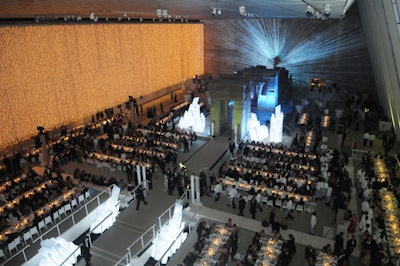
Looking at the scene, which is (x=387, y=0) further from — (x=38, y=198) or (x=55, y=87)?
(x=55, y=87)

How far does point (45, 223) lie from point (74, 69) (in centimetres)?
1151

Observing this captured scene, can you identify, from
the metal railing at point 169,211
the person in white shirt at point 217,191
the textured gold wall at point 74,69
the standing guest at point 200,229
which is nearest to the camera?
the standing guest at point 200,229

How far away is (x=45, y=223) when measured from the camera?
474 inches

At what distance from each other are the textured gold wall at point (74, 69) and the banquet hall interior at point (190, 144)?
9 centimetres

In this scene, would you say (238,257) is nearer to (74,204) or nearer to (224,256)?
(224,256)

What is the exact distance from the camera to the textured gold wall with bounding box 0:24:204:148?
56.9ft

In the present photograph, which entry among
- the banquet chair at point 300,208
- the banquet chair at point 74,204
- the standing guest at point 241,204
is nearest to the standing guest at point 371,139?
the banquet chair at point 300,208

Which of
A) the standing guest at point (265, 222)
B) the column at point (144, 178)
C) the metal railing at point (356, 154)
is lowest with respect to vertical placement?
the standing guest at point (265, 222)

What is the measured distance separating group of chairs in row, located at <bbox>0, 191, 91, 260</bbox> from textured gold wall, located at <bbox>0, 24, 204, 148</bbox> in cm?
683

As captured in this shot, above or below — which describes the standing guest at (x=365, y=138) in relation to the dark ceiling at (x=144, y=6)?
below

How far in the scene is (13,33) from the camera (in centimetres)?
1697

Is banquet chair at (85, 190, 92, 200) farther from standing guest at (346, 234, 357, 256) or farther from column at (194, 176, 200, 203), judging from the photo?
standing guest at (346, 234, 357, 256)

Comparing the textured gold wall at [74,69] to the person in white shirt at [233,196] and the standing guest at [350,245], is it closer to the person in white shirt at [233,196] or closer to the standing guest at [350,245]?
the person in white shirt at [233,196]

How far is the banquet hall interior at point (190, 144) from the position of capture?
11.1 meters
